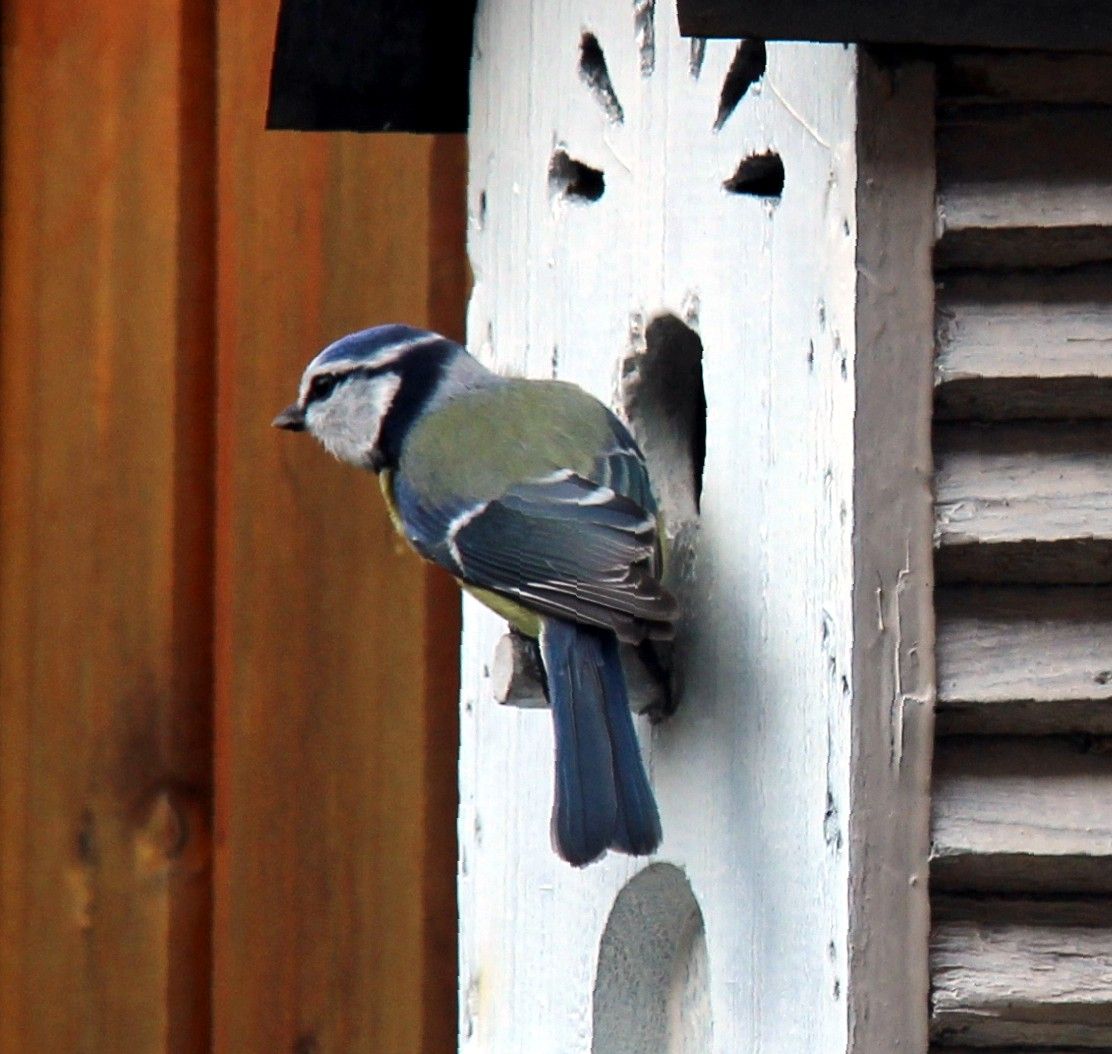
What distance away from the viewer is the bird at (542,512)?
1.29 m

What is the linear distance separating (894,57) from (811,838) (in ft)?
1.44

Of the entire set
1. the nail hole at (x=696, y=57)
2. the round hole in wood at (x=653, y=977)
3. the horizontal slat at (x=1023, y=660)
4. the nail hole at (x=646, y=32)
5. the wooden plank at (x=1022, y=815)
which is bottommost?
the round hole in wood at (x=653, y=977)

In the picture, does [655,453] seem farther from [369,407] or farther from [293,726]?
[293,726]

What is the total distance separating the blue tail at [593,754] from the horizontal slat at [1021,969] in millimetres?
187

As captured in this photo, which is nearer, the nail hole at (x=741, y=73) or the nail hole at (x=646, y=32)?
the nail hole at (x=741, y=73)

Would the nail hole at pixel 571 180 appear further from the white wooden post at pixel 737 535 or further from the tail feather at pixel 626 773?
the tail feather at pixel 626 773

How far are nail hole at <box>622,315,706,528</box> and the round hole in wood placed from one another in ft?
0.91

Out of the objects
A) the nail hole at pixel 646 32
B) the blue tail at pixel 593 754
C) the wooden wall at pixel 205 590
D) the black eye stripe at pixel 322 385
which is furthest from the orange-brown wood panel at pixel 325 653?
the blue tail at pixel 593 754

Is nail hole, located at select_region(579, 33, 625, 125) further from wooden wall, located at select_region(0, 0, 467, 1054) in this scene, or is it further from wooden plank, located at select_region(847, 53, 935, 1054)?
wooden plank, located at select_region(847, 53, 935, 1054)

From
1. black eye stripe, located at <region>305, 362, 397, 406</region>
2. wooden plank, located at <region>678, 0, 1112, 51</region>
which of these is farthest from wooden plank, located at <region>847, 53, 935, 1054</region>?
black eye stripe, located at <region>305, 362, 397, 406</region>

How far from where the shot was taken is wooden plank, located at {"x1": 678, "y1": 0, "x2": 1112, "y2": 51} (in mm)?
1135

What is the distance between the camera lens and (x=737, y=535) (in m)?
1.34

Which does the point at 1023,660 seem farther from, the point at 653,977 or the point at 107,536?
the point at 107,536

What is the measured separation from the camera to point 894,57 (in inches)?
47.0
